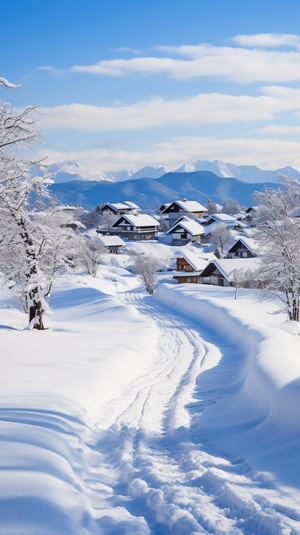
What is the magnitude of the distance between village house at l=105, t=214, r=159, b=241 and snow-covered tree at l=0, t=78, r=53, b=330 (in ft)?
274

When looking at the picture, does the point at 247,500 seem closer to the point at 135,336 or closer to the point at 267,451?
the point at 267,451

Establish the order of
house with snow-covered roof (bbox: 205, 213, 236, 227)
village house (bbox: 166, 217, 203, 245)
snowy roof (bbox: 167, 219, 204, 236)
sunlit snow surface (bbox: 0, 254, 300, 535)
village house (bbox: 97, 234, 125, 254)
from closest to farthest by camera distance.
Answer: sunlit snow surface (bbox: 0, 254, 300, 535), village house (bbox: 97, 234, 125, 254), snowy roof (bbox: 167, 219, 204, 236), village house (bbox: 166, 217, 203, 245), house with snow-covered roof (bbox: 205, 213, 236, 227)

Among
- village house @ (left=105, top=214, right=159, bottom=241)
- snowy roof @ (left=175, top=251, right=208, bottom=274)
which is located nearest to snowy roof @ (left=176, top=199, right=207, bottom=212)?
village house @ (left=105, top=214, right=159, bottom=241)

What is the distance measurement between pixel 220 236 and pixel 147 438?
303 ft

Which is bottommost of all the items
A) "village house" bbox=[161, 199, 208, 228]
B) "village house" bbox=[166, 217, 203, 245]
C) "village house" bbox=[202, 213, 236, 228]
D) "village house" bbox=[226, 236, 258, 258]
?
"village house" bbox=[226, 236, 258, 258]

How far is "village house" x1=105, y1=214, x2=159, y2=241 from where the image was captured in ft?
348

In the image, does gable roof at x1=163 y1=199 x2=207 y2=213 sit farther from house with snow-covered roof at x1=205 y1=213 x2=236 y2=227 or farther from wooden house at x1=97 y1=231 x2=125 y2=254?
wooden house at x1=97 y1=231 x2=125 y2=254

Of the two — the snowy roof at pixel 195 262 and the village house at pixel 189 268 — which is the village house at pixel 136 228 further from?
the snowy roof at pixel 195 262

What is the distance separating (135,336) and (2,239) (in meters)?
7.78

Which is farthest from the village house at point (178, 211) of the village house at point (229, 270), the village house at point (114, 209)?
the village house at point (229, 270)

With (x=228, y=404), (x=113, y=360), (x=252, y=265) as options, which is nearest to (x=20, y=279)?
(x=113, y=360)

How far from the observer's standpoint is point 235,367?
16.4 m

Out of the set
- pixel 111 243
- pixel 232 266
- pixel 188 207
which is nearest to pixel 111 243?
pixel 111 243

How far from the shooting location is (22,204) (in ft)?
66.5
